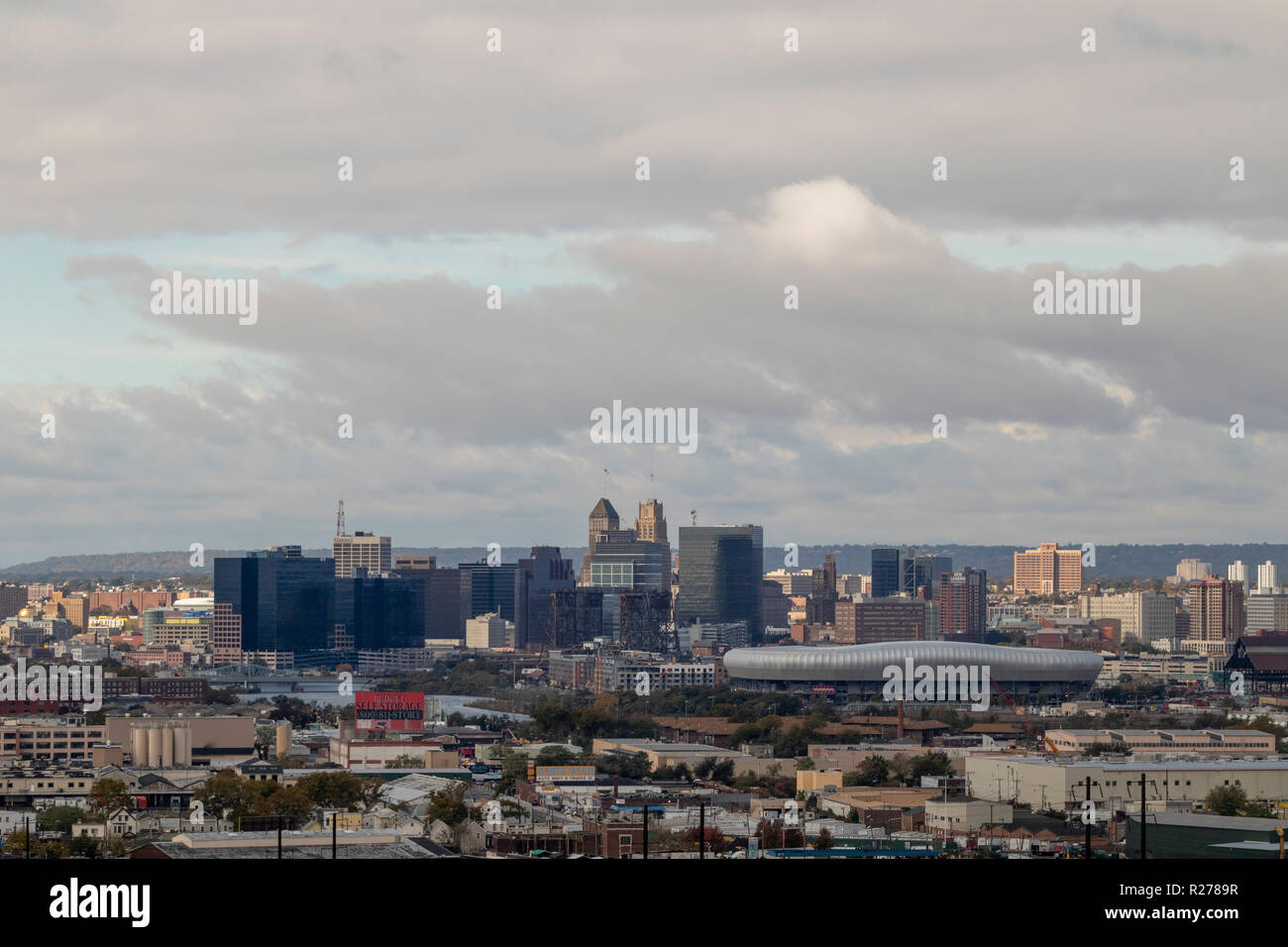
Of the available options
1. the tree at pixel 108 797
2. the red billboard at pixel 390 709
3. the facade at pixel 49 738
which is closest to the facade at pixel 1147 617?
the red billboard at pixel 390 709

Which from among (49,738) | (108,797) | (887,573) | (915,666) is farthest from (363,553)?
(108,797)

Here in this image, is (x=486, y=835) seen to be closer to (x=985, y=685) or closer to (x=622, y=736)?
(x=622, y=736)

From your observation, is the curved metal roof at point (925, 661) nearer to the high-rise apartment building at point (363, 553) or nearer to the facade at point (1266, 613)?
the facade at point (1266, 613)

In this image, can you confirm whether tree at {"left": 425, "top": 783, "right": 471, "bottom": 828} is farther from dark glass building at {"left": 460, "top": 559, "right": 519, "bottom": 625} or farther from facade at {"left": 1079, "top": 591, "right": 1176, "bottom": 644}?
dark glass building at {"left": 460, "top": 559, "right": 519, "bottom": 625}

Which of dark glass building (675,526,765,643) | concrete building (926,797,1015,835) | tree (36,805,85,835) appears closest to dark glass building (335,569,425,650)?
dark glass building (675,526,765,643)

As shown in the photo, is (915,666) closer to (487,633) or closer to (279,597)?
(279,597)
